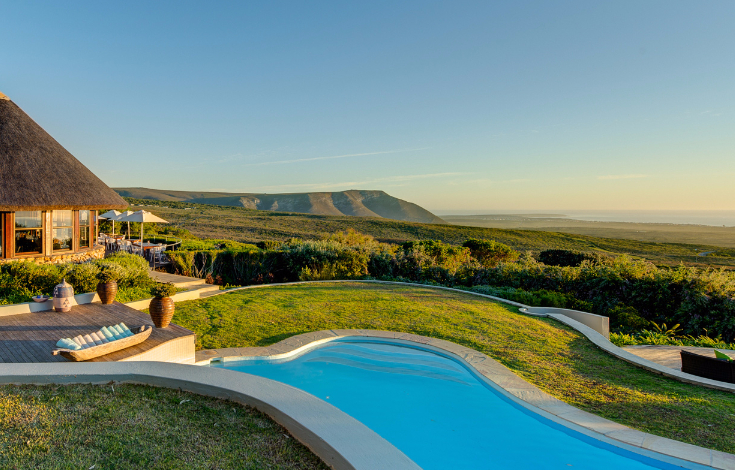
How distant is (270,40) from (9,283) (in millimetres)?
12059

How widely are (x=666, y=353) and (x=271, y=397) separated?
7.09 meters

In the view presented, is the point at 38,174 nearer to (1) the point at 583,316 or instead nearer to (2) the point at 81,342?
(2) the point at 81,342

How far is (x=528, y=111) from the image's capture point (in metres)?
Result: 16.8

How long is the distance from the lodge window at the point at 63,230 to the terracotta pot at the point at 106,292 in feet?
20.3

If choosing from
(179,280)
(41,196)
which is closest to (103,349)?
(179,280)

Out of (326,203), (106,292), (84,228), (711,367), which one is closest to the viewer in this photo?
(711,367)

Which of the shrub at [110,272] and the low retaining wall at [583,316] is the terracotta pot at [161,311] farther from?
the low retaining wall at [583,316]

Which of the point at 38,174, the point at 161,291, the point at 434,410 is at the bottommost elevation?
the point at 434,410

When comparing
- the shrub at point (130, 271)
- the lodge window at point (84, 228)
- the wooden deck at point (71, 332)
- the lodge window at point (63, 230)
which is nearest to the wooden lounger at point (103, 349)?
the wooden deck at point (71, 332)

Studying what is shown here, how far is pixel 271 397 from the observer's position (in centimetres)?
345

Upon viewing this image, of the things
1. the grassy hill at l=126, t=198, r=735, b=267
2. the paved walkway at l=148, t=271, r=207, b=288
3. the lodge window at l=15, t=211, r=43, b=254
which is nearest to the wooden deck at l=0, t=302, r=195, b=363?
the paved walkway at l=148, t=271, r=207, b=288

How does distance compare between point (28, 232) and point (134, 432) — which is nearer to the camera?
point (134, 432)

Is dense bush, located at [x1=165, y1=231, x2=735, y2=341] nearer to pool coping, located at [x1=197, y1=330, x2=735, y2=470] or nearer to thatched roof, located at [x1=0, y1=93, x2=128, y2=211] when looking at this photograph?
thatched roof, located at [x1=0, y1=93, x2=128, y2=211]

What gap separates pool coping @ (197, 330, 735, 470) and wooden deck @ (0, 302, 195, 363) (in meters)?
0.61
